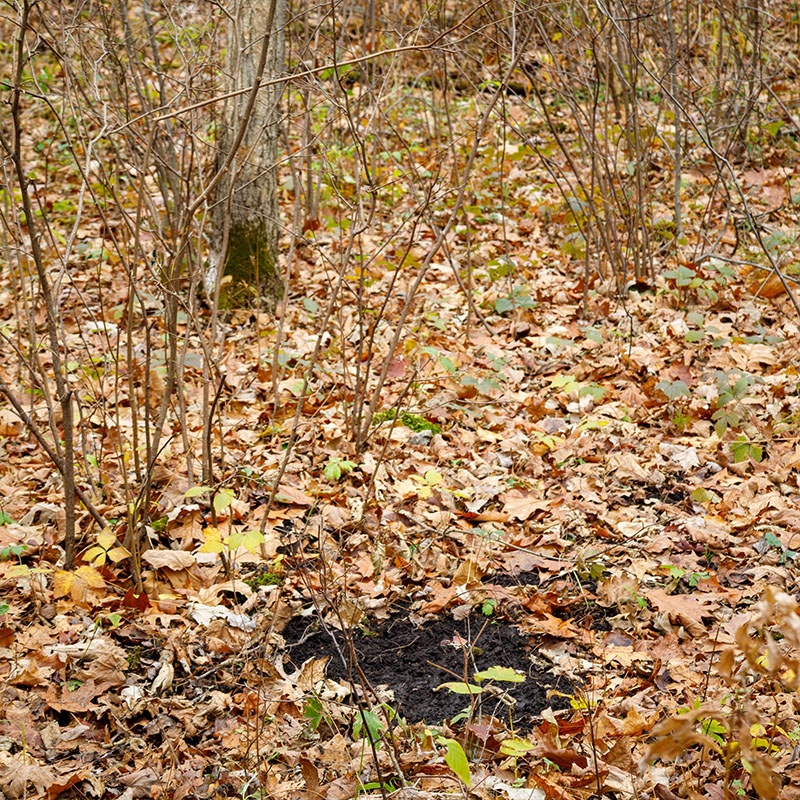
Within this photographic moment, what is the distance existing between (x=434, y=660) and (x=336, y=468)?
3.46ft

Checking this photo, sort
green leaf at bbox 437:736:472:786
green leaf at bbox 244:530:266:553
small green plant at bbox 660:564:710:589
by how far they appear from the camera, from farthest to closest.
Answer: small green plant at bbox 660:564:710:589, green leaf at bbox 244:530:266:553, green leaf at bbox 437:736:472:786

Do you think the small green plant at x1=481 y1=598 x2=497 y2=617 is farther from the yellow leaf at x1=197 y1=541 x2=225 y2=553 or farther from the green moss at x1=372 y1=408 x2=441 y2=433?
the green moss at x1=372 y1=408 x2=441 y2=433

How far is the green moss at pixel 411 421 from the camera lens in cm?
431

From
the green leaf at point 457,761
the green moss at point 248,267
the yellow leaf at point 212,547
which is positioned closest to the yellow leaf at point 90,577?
the yellow leaf at point 212,547

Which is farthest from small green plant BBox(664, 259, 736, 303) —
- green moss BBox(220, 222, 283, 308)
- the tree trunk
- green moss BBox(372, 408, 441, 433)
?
green moss BBox(220, 222, 283, 308)

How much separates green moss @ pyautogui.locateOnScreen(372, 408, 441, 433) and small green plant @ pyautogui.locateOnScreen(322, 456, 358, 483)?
456 millimetres

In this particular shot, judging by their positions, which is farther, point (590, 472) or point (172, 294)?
point (590, 472)

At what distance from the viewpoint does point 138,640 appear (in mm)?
3006

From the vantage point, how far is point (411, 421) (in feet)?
14.4

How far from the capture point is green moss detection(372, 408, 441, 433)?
431cm

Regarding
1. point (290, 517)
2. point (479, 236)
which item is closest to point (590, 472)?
point (290, 517)

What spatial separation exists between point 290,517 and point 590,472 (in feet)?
4.68

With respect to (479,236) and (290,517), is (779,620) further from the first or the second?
(479,236)

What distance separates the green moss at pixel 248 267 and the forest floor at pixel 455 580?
356 mm
